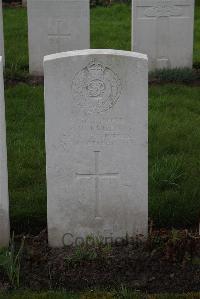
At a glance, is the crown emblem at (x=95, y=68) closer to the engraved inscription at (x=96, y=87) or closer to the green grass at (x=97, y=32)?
the engraved inscription at (x=96, y=87)

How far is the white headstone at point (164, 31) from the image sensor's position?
9.37m

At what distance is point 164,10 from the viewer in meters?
9.45

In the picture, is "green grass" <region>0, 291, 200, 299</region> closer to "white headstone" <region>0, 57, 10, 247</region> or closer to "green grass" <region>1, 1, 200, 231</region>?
"white headstone" <region>0, 57, 10, 247</region>

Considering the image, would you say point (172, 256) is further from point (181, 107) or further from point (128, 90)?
point (181, 107)

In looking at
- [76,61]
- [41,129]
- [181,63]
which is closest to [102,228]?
[76,61]

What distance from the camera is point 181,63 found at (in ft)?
31.6

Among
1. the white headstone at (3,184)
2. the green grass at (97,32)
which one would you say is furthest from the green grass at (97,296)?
the green grass at (97,32)

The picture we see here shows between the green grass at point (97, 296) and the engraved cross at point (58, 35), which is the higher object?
the engraved cross at point (58, 35)

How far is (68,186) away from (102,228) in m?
0.38

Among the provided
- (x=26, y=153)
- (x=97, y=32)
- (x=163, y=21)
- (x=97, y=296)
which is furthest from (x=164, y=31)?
(x=97, y=296)

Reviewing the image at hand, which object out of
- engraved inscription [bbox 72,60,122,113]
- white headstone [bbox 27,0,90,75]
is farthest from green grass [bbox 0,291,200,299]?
white headstone [bbox 27,0,90,75]

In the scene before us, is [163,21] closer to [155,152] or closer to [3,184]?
[155,152]

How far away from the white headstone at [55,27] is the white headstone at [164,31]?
0.67 m

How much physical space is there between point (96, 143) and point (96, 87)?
381 mm
